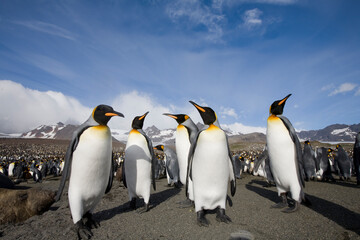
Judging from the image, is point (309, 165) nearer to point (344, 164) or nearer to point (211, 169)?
point (344, 164)

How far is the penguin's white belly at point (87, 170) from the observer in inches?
116

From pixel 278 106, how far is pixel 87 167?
3.71 meters

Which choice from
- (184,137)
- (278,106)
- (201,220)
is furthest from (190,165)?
(278,106)

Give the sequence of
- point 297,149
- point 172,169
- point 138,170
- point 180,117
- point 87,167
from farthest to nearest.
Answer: point 172,169
point 180,117
point 138,170
point 297,149
point 87,167

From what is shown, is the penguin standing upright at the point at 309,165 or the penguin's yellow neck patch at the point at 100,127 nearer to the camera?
the penguin's yellow neck patch at the point at 100,127

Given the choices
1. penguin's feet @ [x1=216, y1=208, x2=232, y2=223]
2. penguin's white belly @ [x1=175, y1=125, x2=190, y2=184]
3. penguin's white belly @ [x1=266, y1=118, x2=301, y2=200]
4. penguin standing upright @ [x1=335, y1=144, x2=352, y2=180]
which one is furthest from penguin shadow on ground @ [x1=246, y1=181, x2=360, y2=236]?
penguin standing upright @ [x1=335, y1=144, x2=352, y2=180]

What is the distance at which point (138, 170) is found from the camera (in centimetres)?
407

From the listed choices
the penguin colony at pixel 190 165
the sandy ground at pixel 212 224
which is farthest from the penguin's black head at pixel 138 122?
the sandy ground at pixel 212 224

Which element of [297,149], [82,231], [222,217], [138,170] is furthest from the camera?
[138,170]

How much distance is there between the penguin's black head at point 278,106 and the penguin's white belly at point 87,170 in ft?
10.9

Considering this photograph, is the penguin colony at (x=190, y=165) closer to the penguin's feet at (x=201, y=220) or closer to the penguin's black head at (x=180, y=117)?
the penguin's feet at (x=201, y=220)

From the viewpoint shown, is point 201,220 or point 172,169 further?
point 172,169

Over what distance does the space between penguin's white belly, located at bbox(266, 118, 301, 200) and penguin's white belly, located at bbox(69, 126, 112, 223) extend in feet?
10.4

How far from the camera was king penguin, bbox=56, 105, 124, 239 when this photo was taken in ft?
9.62
